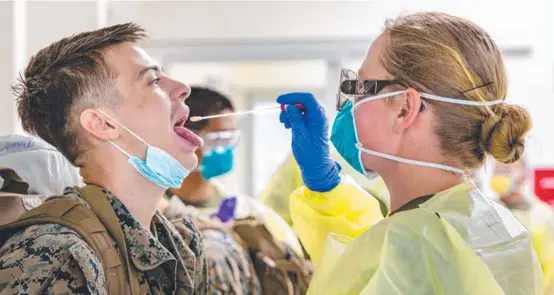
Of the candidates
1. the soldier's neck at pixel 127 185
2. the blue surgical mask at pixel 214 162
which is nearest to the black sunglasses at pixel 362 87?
the soldier's neck at pixel 127 185

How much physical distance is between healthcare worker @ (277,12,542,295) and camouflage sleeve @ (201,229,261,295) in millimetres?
579

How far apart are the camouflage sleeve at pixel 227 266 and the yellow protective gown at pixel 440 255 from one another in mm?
583

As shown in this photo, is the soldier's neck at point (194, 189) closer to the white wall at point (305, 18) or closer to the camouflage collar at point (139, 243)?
the camouflage collar at point (139, 243)

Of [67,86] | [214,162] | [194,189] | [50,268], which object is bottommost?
[194,189]

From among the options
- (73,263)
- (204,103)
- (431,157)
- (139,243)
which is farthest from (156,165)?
(204,103)

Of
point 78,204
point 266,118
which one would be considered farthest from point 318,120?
point 266,118

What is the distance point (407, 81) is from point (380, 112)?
0.09m

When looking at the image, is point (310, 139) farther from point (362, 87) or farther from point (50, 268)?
point (50, 268)

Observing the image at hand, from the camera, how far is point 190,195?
291 centimetres

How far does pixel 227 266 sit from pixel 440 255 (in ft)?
2.89

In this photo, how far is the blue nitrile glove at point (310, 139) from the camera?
5.67 feet

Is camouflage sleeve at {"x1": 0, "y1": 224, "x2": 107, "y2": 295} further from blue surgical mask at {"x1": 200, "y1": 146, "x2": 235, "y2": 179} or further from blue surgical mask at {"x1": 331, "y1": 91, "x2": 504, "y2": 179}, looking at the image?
blue surgical mask at {"x1": 200, "y1": 146, "x2": 235, "y2": 179}

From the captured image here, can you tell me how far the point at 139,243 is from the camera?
148 cm

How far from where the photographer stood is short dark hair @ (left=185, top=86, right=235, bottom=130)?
2850 millimetres
